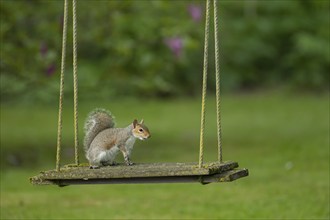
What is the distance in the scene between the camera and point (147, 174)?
259 inches

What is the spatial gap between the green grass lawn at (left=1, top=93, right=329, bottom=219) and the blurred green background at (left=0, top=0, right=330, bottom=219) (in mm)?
23

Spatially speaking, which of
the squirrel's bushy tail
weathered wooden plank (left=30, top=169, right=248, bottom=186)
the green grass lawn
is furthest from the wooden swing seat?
the green grass lawn

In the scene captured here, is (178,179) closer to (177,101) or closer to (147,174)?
(147,174)

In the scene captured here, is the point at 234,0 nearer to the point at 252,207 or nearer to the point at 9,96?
the point at 9,96

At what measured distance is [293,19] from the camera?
2817 centimetres

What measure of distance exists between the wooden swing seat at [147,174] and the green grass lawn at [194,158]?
3.09m

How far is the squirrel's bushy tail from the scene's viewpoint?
7750 mm

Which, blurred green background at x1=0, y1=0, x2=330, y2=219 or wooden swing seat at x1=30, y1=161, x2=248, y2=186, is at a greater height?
blurred green background at x1=0, y1=0, x2=330, y2=219

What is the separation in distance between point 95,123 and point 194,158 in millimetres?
7333

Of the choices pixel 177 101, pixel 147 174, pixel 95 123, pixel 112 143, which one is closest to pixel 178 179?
pixel 147 174

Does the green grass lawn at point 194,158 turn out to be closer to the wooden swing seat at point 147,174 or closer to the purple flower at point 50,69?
the purple flower at point 50,69

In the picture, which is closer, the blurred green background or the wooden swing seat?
the wooden swing seat

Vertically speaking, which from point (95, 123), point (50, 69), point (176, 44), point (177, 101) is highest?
point (177, 101)

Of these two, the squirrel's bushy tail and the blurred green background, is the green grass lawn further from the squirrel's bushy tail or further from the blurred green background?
the squirrel's bushy tail
